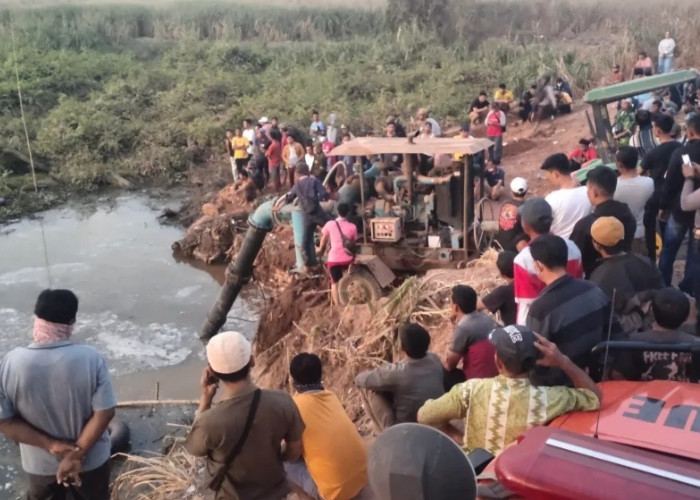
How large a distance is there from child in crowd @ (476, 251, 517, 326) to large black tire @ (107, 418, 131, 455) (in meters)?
4.57

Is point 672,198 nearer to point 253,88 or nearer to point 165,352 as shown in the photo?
point 165,352

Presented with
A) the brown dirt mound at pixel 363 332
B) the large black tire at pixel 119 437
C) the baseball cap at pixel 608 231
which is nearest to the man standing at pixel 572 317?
the baseball cap at pixel 608 231

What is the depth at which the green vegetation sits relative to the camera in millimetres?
23234

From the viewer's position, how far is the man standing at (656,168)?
646cm

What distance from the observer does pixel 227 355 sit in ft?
11.0

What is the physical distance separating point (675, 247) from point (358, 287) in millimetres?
3720

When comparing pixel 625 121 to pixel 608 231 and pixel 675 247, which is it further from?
pixel 608 231

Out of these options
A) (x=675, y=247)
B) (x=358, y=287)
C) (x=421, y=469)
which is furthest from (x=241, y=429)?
(x=358, y=287)

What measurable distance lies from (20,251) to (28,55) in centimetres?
1721

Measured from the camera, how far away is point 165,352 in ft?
35.6

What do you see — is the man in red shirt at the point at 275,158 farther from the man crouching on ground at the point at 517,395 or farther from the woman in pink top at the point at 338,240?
the man crouching on ground at the point at 517,395

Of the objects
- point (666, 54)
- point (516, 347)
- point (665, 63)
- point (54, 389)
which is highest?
point (666, 54)

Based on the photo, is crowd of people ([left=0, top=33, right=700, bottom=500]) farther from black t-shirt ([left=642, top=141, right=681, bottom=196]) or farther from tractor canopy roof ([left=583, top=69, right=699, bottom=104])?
tractor canopy roof ([left=583, top=69, right=699, bottom=104])

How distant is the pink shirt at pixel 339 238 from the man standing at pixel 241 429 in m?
5.16
